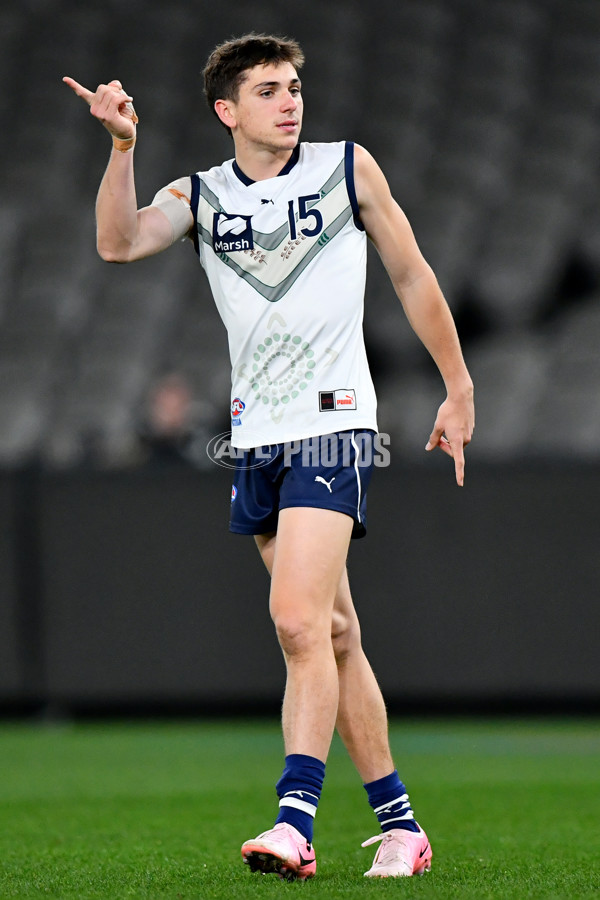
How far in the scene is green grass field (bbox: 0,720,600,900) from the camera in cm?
355

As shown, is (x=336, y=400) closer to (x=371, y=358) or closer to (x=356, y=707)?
(x=356, y=707)

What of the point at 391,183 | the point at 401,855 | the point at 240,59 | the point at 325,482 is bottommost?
the point at 401,855

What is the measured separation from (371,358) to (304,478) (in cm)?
1061

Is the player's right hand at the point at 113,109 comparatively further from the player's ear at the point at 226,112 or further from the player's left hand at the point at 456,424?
the player's left hand at the point at 456,424

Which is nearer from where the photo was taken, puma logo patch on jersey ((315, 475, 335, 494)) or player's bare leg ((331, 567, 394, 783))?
puma logo patch on jersey ((315, 475, 335, 494))

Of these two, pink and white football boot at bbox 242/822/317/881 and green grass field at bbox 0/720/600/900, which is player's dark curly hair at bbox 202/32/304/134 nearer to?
pink and white football boot at bbox 242/822/317/881

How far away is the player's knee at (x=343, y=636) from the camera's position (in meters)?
3.87

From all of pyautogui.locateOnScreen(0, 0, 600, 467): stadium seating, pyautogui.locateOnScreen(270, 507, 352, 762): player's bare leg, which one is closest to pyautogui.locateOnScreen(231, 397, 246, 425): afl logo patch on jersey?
pyautogui.locateOnScreen(270, 507, 352, 762): player's bare leg

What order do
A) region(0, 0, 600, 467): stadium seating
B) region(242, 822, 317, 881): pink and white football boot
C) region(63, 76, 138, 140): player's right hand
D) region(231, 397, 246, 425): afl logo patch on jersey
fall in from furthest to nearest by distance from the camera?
region(0, 0, 600, 467): stadium seating
region(231, 397, 246, 425): afl logo patch on jersey
region(63, 76, 138, 140): player's right hand
region(242, 822, 317, 881): pink and white football boot

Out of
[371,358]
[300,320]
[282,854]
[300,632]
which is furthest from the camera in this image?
[371,358]

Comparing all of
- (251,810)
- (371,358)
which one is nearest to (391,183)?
(371,358)

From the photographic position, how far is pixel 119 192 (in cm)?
376

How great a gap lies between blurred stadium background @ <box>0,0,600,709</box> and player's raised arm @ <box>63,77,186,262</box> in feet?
17.1

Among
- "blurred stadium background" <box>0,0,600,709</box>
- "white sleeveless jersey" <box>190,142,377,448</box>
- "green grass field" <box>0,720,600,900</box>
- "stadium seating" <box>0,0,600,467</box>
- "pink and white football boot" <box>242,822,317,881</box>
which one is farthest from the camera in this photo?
"stadium seating" <box>0,0,600,467</box>
